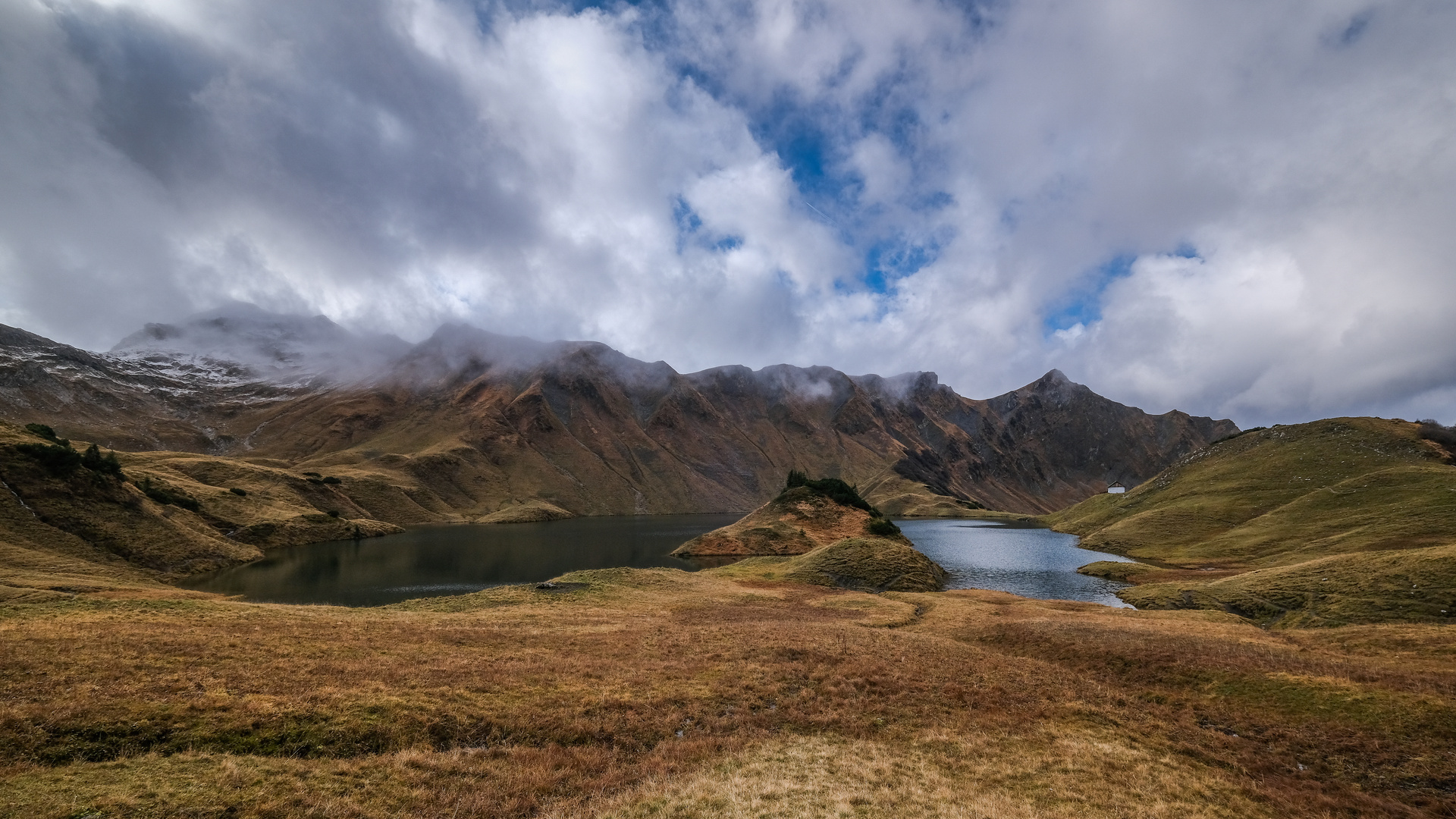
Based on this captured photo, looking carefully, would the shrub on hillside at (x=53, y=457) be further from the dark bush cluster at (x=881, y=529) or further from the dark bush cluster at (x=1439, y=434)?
the dark bush cluster at (x=1439, y=434)

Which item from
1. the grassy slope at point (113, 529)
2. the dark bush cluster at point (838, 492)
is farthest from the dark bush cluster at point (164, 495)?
the dark bush cluster at point (838, 492)

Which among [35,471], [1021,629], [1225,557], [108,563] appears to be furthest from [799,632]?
[35,471]

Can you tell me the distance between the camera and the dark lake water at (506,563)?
62125 mm

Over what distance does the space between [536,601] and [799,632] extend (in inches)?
1009

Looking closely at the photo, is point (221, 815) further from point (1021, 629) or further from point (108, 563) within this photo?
point (108, 563)

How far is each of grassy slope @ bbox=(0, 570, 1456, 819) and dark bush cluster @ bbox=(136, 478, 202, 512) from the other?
219 ft

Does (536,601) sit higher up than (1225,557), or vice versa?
(1225,557)

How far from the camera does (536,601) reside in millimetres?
48469

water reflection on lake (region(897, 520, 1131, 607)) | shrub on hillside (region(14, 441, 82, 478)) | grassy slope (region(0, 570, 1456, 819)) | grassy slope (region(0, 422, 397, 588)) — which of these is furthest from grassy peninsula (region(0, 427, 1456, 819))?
shrub on hillside (region(14, 441, 82, 478))

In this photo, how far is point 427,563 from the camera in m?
83.9

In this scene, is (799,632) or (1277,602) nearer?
(799,632)

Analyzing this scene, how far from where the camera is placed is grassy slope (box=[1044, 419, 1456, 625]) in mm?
42688

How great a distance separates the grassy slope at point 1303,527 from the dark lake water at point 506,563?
9862 millimetres

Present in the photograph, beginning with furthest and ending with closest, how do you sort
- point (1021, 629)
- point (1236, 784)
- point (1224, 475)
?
1. point (1224, 475)
2. point (1021, 629)
3. point (1236, 784)
